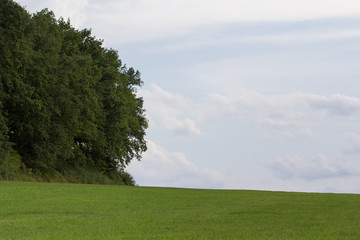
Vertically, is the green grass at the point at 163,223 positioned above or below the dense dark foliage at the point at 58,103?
below

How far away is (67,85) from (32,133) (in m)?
6.87

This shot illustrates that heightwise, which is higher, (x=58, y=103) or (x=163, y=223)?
(x=58, y=103)

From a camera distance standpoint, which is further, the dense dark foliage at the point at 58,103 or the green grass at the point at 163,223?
the dense dark foliage at the point at 58,103

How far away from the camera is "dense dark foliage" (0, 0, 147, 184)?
157 ft

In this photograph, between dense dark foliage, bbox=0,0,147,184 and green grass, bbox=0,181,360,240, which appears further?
dense dark foliage, bbox=0,0,147,184

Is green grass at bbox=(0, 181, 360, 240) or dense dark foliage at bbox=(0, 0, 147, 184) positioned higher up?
dense dark foliage at bbox=(0, 0, 147, 184)

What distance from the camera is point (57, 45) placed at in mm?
55719

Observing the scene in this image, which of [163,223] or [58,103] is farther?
[58,103]

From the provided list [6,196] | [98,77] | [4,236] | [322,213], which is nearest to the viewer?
[4,236]

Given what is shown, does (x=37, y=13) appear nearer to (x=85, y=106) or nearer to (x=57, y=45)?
(x=57, y=45)

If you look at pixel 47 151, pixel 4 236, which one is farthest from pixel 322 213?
pixel 47 151

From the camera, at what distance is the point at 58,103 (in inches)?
2142

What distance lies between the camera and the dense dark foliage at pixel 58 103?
47844 mm

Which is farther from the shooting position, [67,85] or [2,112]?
[67,85]
